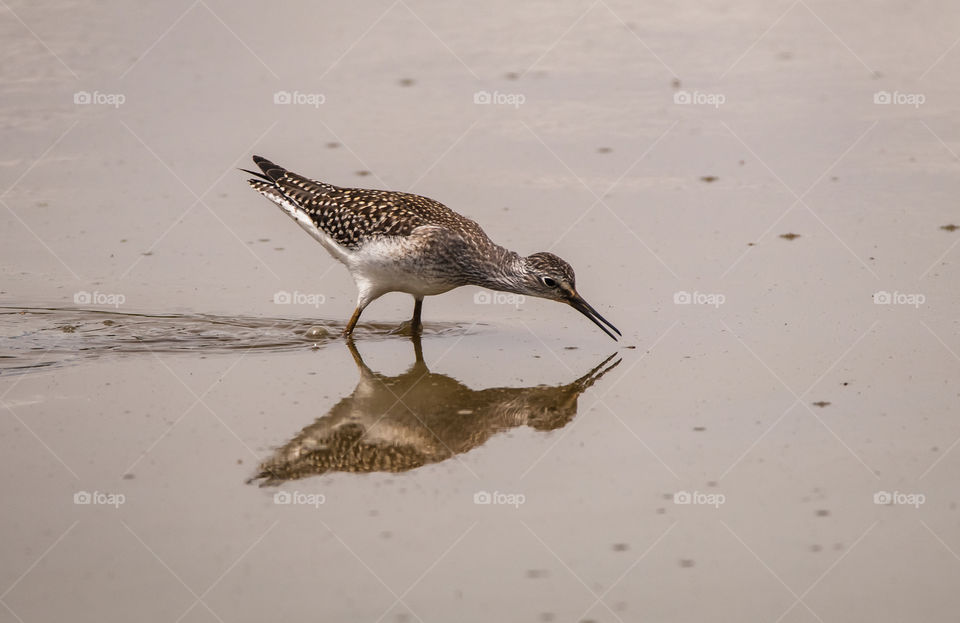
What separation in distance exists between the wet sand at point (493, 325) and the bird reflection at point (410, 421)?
4cm

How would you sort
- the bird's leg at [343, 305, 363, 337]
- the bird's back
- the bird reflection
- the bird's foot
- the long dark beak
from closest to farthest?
the bird reflection → the long dark beak → the bird's back → the bird's leg at [343, 305, 363, 337] → the bird's foot

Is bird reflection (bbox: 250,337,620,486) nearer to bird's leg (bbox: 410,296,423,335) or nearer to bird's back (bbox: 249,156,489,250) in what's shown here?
bird's leg (bbox: 410,296,423,335)

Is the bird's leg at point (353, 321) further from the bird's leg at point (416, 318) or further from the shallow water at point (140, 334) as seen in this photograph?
the bird's leg at point (416, 318)

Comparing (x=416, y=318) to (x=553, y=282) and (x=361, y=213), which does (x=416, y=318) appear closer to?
(x=361, y=213)

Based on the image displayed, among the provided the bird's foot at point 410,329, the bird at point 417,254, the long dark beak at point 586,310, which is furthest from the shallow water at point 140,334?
the long dark beak at point 586,310

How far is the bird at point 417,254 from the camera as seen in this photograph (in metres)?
10.6

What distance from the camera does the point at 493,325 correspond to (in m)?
11.4

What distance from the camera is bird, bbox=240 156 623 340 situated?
10.6 metres

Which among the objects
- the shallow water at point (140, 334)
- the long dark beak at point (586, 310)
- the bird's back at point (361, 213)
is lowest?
the shallow water at point (140, 334)

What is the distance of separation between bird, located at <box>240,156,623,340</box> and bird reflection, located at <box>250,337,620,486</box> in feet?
2.17

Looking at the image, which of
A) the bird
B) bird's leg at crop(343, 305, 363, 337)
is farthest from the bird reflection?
the bird

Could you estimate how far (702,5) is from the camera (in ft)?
59.9

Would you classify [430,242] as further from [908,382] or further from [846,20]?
[846,20]

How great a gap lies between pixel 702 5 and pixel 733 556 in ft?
39.8
